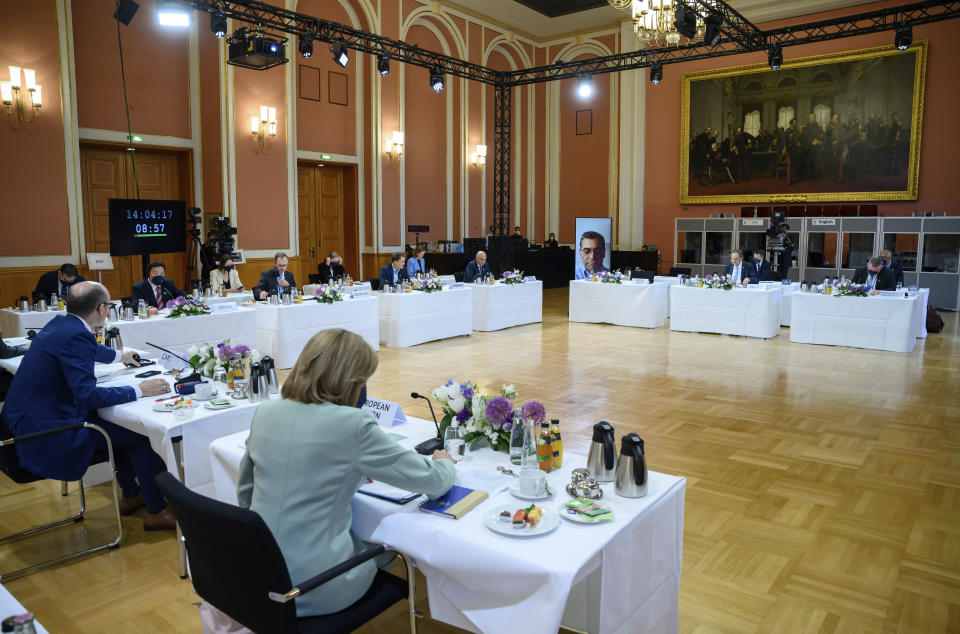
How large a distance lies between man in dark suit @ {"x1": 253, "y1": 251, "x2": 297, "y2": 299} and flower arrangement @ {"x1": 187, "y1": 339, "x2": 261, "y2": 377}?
383 centimetres

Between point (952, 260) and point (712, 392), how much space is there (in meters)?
8.50

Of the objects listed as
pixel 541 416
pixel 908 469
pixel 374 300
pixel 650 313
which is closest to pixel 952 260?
pixel 650 313

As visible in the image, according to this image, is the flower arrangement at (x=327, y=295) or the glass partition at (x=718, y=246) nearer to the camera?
the flower arrangement at (x=327, y=295)

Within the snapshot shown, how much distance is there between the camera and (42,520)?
3.92m

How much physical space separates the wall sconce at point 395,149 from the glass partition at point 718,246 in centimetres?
675

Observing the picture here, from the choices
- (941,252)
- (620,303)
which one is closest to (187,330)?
(620,303)

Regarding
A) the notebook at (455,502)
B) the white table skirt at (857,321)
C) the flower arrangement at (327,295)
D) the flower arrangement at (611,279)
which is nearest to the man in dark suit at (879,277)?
the white table skirt at (857,321)

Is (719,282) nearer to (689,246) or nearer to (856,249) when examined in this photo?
(856,249)

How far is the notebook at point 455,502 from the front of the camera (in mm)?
2260

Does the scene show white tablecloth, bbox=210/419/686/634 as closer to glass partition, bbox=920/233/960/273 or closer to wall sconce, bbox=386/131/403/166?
wall sconce, bbox=386/131/403/166

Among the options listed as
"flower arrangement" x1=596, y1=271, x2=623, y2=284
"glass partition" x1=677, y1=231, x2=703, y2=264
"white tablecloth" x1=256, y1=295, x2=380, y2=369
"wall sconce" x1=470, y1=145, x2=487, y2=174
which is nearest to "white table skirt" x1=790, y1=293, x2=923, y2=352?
"flower arrangement" x1=596, y1=271, x2=623, y2=284

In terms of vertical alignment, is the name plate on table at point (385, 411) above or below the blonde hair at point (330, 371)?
below

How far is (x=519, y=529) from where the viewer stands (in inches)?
83.9

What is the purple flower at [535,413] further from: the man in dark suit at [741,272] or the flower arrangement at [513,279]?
the man in dark suit at [741,272]
